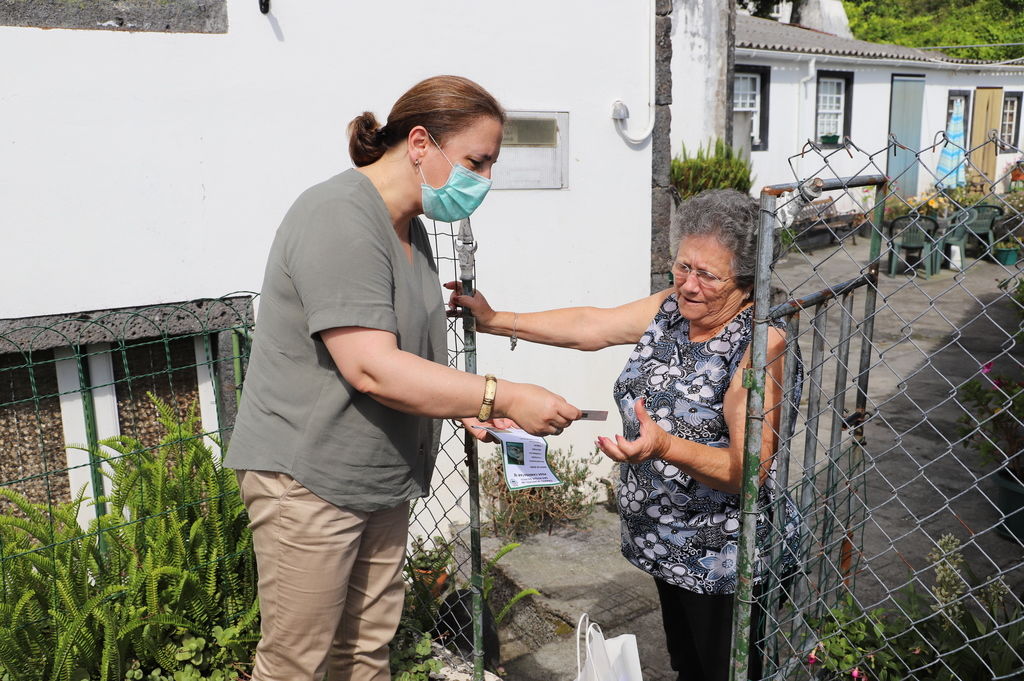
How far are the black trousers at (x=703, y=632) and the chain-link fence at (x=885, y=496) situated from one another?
7 centimetres

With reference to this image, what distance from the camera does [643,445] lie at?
7.38 feet

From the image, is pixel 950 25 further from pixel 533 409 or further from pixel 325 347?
pixel 325 347

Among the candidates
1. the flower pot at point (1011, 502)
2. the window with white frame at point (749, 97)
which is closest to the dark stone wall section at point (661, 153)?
the flower pot at point (1011, 502)

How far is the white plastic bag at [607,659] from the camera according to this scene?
2.21 meters

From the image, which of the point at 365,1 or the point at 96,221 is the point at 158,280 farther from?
the point at 365,1

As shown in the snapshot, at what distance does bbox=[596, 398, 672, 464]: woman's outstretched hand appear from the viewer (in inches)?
88.1

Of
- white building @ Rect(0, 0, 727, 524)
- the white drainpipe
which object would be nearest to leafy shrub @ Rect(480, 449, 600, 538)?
white building @ Rect(0, 0, 727, 524)

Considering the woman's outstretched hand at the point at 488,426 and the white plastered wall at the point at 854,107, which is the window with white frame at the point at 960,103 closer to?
the white plastered wall at the point at 854,107

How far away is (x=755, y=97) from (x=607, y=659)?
567 inches

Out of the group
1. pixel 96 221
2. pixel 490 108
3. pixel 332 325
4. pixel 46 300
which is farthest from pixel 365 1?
pixel 332 325

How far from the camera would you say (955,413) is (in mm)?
7238

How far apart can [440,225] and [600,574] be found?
206cm

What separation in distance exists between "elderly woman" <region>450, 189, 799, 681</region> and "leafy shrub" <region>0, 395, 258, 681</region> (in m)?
1.53

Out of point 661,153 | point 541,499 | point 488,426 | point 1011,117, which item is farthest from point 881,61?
point 488,426
